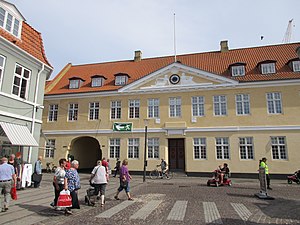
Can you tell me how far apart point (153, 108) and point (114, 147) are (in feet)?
18.4

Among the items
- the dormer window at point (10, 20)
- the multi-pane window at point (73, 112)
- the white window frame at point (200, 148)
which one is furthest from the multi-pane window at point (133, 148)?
the dormer window at point (10, 20)

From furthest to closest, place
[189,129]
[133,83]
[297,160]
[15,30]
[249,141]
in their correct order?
[133,83]
[189,129]
[249,141]
[297,160]
[15,30]

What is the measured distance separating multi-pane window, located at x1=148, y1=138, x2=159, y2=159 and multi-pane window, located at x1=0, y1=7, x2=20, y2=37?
14038 millimetres

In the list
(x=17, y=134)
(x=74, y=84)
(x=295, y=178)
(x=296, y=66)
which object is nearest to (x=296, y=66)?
(x=296, y=66)

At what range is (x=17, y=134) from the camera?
12336 mm

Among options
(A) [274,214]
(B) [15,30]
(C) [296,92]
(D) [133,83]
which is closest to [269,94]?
(C) [296,92]

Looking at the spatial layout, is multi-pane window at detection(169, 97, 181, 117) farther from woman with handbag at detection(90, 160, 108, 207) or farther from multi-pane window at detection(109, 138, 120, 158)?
woman with handbag at detection(90, 160, 108, 207)

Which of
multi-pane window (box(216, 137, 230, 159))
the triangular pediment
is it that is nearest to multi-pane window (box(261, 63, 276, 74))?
the triangular pediment

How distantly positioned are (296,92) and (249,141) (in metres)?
5.81

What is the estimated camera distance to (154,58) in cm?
2952

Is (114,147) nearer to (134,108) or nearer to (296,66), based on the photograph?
(134,108)

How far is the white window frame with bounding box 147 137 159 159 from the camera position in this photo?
22.2m

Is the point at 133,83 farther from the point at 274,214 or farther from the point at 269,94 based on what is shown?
the point at 274,214

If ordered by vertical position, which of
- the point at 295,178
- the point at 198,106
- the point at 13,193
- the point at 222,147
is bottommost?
the point at 295,178
